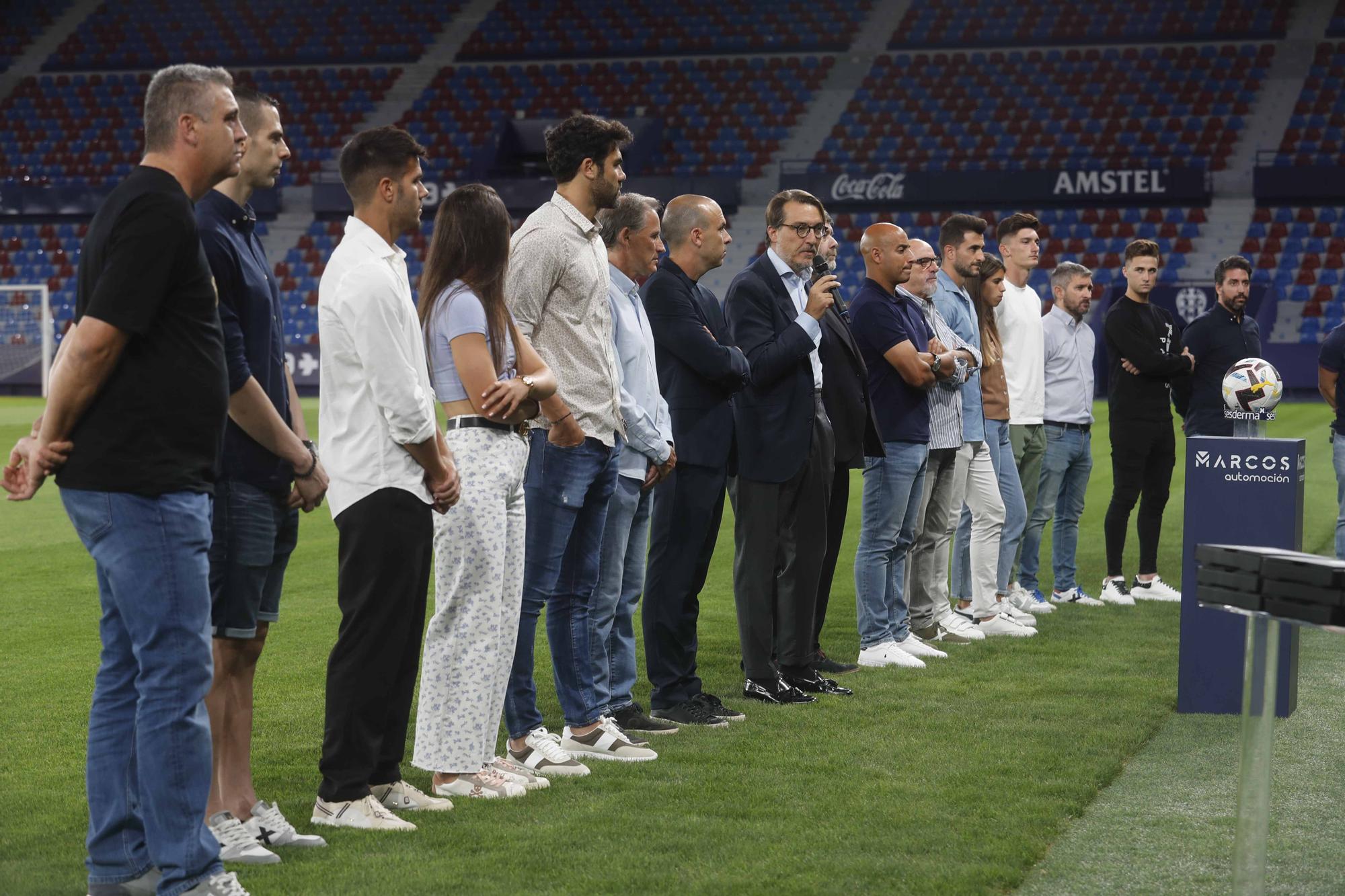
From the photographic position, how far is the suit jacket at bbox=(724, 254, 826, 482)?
6215 mm

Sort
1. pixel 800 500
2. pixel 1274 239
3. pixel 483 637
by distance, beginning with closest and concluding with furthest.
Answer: pixel 483 637, pixel 800 500, pixel 1274 239

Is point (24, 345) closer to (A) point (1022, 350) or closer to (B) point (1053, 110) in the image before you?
(B) point (1053, 110)

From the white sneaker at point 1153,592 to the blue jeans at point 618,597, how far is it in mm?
4478

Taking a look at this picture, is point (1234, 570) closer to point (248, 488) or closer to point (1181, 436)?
point (248, 488)

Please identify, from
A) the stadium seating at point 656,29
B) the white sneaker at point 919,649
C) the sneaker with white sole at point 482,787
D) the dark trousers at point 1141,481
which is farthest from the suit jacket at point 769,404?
the stadium seating at point 656,29

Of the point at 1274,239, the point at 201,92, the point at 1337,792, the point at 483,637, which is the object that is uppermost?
the point at 1274,239

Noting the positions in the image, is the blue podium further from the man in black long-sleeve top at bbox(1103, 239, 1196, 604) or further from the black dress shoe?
the man in black long-sleeve top at bbox(1103, 239, 1196, 604)

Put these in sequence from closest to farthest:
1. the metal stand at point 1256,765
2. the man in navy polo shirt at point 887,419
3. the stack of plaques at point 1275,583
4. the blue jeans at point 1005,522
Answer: the stack of plaques at point 1275,583 → the metal stand at point 1256,765 → the man in navy polo shirt at point 887,419 → the blue jeans at point 1005,522

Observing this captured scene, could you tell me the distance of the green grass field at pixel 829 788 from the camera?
13.1ft

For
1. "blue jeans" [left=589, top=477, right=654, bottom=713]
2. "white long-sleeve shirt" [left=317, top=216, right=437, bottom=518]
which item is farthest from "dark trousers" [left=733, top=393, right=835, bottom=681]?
"white long-sleeve shirt" [left=317, top=216, right=437, bottom=518]

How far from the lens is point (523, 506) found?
4.74 metres

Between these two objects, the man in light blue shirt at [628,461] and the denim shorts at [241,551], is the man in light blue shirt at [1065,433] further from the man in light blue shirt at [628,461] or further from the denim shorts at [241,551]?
the denim shorts at [241,551]

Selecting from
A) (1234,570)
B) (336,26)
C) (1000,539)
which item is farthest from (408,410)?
(336,26)

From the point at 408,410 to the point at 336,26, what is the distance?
128ft
